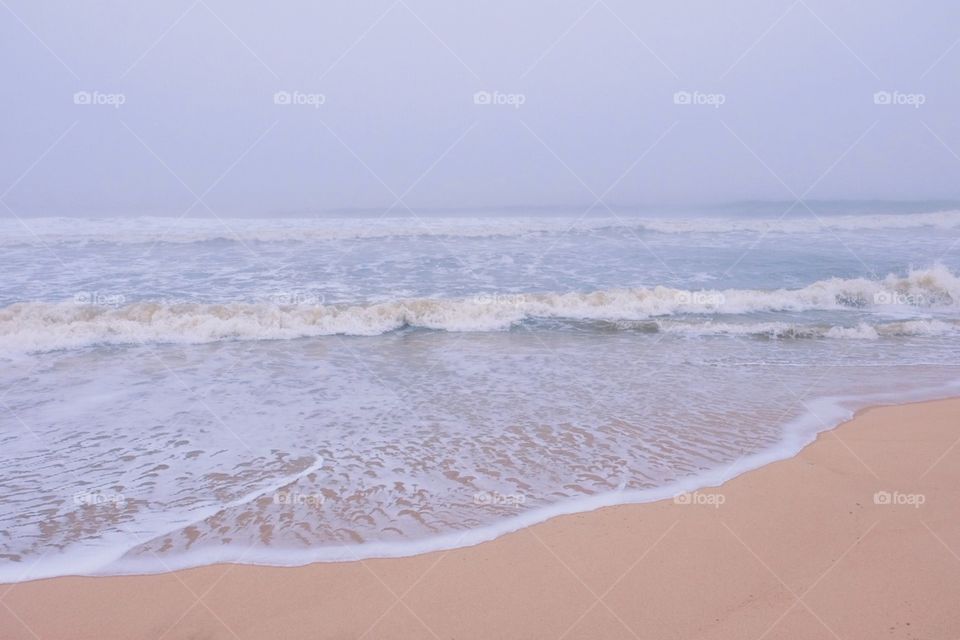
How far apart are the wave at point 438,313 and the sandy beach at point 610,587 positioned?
7135mm

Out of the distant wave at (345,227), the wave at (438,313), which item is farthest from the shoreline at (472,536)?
the distant wave at (345,227)

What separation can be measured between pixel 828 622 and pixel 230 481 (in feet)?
13.6

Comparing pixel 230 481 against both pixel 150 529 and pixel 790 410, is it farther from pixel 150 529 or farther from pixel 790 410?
pixel 790 410

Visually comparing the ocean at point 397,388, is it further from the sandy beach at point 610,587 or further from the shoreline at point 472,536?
the sandy beach at point 610,587

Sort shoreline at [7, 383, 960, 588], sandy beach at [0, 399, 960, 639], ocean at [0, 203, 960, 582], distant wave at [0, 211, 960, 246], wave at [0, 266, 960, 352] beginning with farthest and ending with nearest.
Answer: distant wave at [0, 211, 960, 246]
wave at [0, 266, 960, 352]
ocean at [0, 203, 960, 582]
shoreline at [7, 383, 960, 588]
sandy beach at [0, 399, 960, 639]

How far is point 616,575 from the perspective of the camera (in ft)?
11.3

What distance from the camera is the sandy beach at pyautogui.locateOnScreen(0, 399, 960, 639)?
303 cm

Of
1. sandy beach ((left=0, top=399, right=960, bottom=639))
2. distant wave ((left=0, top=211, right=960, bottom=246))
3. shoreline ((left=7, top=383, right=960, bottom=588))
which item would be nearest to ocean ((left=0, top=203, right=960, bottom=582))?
shoreline ((left=7, top=383, right=960, bottom=588))

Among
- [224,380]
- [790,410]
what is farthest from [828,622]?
[224,380]

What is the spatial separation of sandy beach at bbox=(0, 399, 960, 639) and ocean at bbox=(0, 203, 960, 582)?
0.25m

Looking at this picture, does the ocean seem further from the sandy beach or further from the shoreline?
the sandy beach

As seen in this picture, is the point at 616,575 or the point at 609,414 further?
the point at 609,414

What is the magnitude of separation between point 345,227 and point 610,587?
81.6 feet

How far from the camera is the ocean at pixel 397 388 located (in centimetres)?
424
